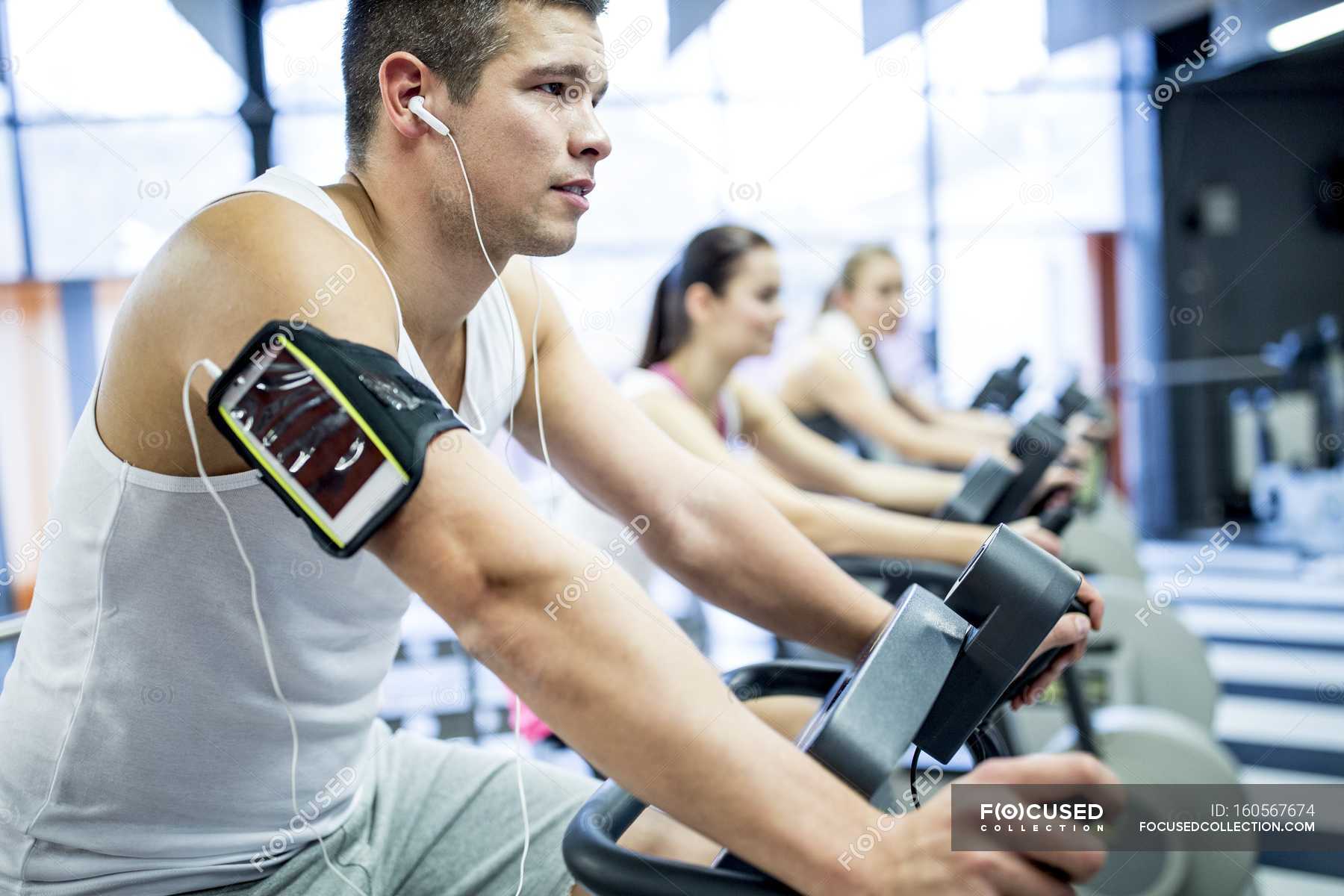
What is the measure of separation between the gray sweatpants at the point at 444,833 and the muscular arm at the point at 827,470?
1.52m

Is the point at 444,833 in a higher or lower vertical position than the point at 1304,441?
higher

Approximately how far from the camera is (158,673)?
0.87 meters

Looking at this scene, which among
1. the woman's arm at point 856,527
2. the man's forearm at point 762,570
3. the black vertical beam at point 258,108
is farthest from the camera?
the black vertical beam at point 258,108

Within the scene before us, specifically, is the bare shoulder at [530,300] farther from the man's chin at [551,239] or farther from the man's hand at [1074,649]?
the man's hand at [1074,649]

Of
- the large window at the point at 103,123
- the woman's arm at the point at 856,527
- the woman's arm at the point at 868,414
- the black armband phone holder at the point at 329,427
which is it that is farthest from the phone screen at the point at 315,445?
the large window at the point at 103,123

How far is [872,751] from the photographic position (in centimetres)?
62

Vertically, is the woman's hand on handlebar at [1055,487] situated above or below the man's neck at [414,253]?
below

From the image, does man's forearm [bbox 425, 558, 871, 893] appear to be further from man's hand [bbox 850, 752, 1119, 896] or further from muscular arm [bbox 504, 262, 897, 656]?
muscular arm [bbox 504, 262, 897, 656]

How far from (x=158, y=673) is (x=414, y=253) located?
422 millimetres

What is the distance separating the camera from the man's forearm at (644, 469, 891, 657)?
109 centimetres

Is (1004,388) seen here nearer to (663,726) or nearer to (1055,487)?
(1055,487)

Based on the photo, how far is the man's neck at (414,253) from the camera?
958 mm

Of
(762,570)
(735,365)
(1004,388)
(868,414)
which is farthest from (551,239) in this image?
(868,414)

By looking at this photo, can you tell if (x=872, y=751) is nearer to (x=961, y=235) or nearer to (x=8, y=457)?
(x=8, y=457)
